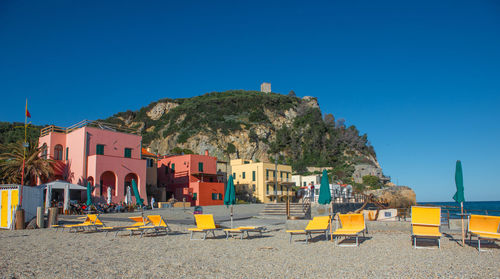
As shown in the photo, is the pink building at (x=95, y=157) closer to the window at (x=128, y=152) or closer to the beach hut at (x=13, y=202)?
→ the window at (x=128, y=152)

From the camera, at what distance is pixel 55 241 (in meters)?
10.5

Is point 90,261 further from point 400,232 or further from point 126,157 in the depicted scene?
point 126,157

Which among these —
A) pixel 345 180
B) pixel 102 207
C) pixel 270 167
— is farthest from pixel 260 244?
pixel 345 180

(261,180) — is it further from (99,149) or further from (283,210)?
(283,210)

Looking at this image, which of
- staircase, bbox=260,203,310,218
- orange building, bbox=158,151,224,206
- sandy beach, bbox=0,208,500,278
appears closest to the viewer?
sandy beach, bbox=0,208,500,278

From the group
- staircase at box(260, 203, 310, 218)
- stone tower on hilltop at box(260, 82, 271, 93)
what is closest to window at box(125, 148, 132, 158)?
staircase at box(260, 203, 310, 218)

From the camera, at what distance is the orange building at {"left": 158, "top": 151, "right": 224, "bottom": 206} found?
117 ft

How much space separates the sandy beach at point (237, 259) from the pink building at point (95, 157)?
17.5m

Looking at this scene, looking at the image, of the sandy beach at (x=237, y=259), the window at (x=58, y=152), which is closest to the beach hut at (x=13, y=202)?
the sandy beach at (x=237, y=259)

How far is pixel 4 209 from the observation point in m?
14.1

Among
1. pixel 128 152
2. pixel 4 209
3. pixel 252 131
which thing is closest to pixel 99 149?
pixel 128 152

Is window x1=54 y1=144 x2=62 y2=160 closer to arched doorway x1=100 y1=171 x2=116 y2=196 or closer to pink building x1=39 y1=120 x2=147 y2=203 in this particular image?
pink building x1=39 y1=120 x2=147 y2=203

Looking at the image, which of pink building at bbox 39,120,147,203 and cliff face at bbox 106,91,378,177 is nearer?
pink building at bbox 39,120,147,203

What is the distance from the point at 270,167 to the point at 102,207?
24377 millimetres
